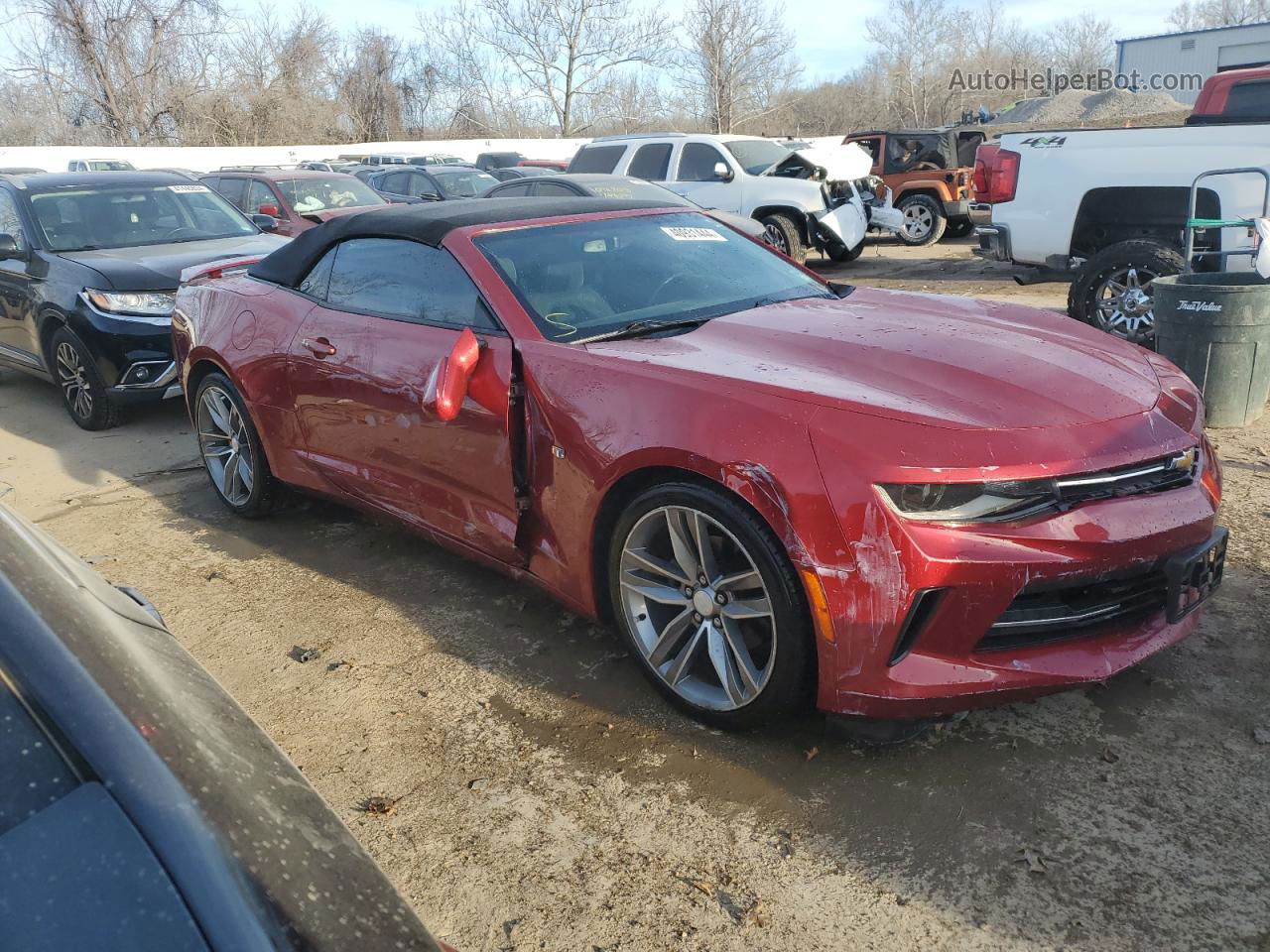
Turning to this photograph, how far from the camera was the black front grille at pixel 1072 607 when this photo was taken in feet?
8.43

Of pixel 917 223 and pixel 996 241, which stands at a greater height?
pixel 996 241

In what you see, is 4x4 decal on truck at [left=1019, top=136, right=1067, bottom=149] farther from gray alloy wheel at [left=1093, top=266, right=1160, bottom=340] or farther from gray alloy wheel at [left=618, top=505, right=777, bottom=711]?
gray alloy wheel at [left=618, top=505, right=777, bottom=711]

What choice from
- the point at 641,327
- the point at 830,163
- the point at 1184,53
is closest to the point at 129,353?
the point at 641,327

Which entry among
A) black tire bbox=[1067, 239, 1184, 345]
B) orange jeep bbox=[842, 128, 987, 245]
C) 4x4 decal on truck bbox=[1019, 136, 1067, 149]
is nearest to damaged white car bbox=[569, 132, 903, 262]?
orange jeep bbox=[842, 128, 987, 245]

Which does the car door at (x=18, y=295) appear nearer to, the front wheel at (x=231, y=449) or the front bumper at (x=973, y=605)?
the front wheel at (x=231, y=449)

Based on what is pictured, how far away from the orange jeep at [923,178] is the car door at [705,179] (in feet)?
14.1

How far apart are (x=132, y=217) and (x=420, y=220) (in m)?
5.00

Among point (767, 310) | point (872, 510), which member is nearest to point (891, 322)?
point (767, 310)

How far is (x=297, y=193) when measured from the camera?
12.3 metres

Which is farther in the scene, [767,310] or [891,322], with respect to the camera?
[767,310]

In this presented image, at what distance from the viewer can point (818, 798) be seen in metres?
2.69

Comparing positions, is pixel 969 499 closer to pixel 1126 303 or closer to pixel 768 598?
pixel 768 598

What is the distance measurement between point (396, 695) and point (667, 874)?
129 cm

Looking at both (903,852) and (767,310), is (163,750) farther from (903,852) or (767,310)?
(767,310)
